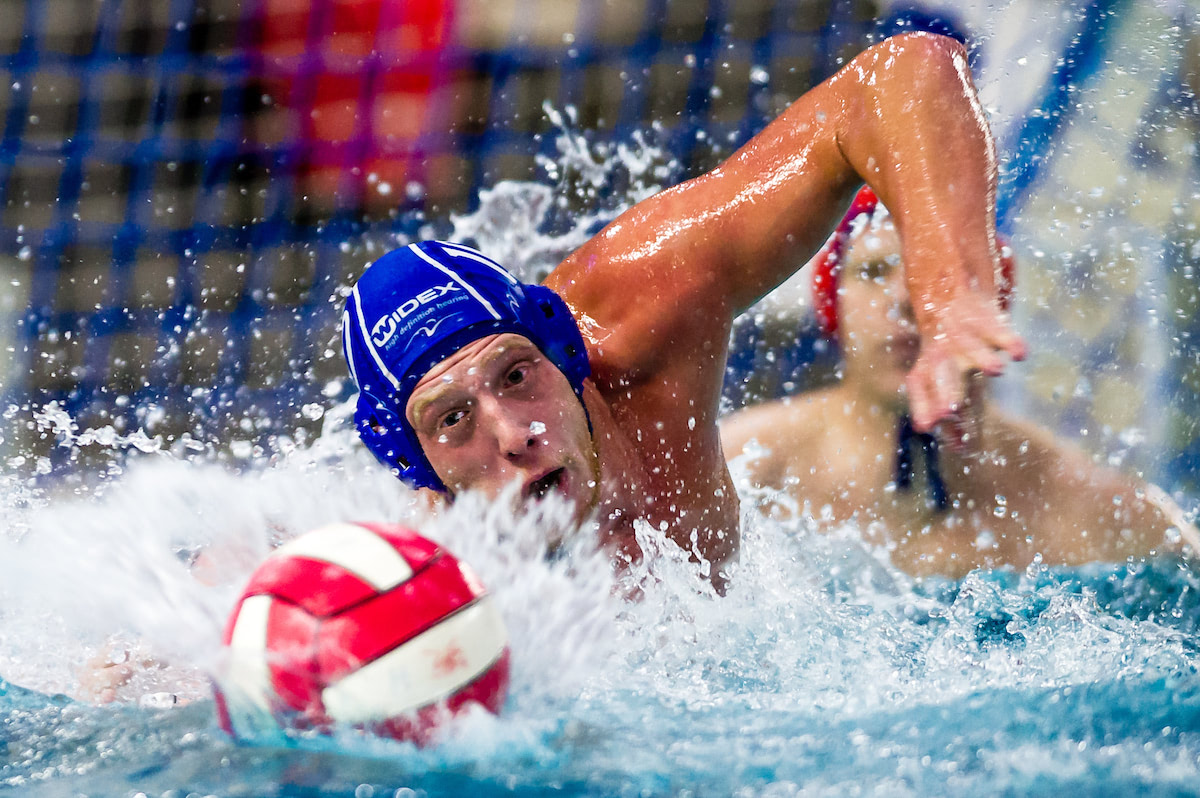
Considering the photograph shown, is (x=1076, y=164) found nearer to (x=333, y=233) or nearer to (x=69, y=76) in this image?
(x=333, y=233)

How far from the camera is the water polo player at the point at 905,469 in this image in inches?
110

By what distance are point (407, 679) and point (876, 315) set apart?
2.04 m

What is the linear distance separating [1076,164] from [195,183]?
2911mm

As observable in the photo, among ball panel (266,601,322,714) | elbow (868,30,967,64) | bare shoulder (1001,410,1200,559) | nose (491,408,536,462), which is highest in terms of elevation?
elbow (868,30,967,64)

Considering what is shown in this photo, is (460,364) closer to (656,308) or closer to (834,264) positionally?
(656,308)

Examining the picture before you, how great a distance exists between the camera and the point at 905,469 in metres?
2.99

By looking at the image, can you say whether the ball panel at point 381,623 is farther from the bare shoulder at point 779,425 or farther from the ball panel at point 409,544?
the bare shoulder at point 779,425

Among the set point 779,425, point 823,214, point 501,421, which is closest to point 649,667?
point 501,421

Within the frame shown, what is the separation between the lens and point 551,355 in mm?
1986

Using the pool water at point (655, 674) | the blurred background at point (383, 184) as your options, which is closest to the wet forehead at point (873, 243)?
the blurred background at point (383, 184)

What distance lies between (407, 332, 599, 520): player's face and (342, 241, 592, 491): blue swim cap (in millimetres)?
30

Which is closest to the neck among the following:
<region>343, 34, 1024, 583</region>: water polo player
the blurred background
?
<region>343, 34, 1024, 583</region>: water polo player

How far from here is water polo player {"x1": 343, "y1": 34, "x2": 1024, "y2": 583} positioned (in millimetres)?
1782

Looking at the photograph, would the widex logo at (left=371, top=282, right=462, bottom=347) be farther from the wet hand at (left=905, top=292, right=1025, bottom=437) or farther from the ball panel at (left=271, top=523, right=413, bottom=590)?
the wet hand at (left=905, top=292, right=1025, bottom=437)
